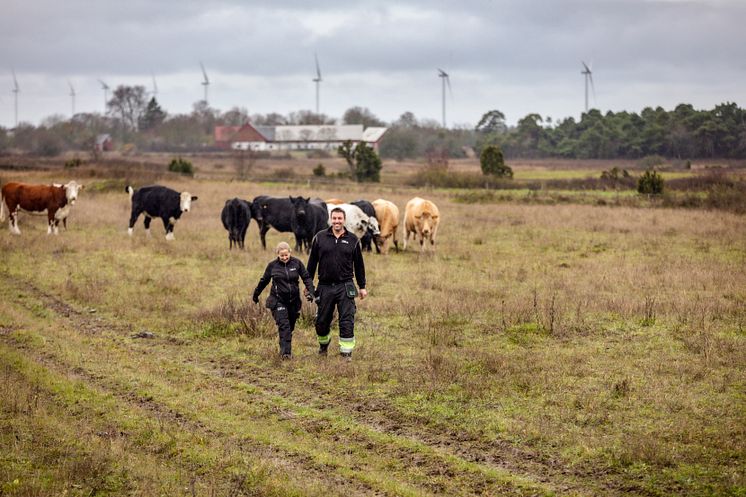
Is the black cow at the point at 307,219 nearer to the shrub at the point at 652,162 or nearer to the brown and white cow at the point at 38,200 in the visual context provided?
the brown and white cow at the point at 38,200

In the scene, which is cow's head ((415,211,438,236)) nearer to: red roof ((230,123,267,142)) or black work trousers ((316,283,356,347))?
black work trousers ((316,283,356,347))

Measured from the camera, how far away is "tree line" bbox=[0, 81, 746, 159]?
78375 mm

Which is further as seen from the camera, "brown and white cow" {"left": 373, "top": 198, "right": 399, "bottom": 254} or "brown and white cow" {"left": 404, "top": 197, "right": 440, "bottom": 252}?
"brown and white cow" {"left": 373, "top": 198, "right": 399, "bottom": 254}

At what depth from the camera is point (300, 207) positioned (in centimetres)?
2359

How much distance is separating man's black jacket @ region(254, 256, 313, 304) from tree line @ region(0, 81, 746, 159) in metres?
59.0

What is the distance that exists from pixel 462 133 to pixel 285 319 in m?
126

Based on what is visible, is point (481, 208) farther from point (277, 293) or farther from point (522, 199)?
point (277, 293)

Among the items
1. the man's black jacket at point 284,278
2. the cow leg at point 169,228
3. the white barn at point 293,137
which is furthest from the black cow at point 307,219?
the white barn at point 293,137

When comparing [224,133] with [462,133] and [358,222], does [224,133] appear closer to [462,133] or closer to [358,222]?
[462,133]

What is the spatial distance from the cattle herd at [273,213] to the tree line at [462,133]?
1761 inches

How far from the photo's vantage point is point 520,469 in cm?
801

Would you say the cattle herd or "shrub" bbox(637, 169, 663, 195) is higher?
"shrub" bbox(637, 169, 663, 195)

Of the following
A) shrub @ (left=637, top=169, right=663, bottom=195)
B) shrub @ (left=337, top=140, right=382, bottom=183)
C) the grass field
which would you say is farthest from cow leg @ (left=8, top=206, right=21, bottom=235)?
shrub @ (left=337, top=140, right=382, bottom=183)

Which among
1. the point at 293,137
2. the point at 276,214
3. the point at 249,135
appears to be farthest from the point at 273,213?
the point at 249,135
